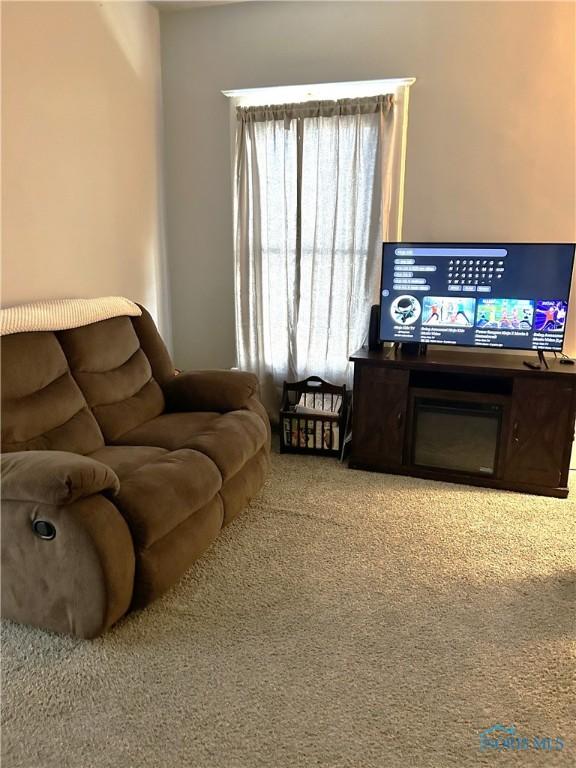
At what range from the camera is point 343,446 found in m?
3.35

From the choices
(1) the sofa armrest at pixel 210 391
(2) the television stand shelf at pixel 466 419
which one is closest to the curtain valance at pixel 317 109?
(2) the television stand shelf at pixel 466 419

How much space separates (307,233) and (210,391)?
126 cm

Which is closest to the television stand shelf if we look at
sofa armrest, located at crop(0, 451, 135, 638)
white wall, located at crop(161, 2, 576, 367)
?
white wall, located at crop(161, 2, 576, 367)

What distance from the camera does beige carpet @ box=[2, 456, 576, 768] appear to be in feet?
4.79

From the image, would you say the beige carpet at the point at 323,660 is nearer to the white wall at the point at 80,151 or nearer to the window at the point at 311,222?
the window at the point at 311,222

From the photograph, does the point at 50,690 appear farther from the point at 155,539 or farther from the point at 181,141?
the point at 181,141

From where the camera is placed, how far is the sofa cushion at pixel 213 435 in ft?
7.61

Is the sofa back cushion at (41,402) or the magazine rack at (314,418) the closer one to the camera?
the sofa back cushion at (41,402)

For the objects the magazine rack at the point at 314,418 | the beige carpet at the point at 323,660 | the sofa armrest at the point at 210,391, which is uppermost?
the sofa armrest at the point at 210,391

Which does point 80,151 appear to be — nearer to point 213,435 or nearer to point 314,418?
point 213,435

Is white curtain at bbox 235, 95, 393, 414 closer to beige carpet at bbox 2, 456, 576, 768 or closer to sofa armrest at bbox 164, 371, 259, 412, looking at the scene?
sofa armrest at bbox 164, 371, 259, 412

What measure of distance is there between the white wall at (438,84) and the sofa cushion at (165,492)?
2050 mm

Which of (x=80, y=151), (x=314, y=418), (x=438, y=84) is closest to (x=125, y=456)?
(x=314, y=418)

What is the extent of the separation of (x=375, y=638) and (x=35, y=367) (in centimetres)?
164
